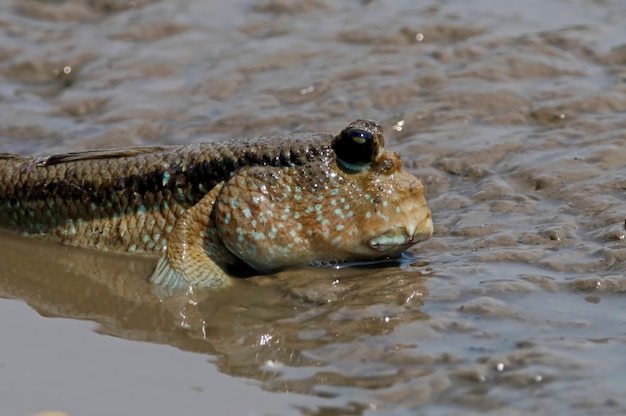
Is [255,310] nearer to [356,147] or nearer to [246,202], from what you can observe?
[246,202]

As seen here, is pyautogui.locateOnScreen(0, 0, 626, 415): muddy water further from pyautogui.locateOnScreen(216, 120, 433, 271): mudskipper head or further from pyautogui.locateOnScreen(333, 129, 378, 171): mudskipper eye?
pyautogui.locateOnScreen(333, 129, 378, 171): mudskipper eye

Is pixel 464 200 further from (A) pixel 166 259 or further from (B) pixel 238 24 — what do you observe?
(B) pixel 238 24

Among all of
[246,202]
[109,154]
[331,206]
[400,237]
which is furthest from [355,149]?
[109,154]

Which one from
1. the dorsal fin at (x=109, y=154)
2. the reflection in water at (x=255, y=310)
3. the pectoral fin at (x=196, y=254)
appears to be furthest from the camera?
the dorsal fin at (x=109, y=154)

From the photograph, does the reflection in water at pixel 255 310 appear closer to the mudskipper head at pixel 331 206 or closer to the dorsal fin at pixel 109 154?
the mudskipper head at pixel 331 206

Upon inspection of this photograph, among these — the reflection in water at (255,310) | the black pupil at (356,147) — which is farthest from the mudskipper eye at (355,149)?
the reflection in water at (255,310)

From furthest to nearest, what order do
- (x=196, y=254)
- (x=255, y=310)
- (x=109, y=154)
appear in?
(x=109, y=154) → (x=196, y=254) → (x=255, y=310)

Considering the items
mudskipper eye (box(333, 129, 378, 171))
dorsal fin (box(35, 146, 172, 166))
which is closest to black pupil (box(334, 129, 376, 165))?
mudskipper eye (box(333, 129, 378, 171))
